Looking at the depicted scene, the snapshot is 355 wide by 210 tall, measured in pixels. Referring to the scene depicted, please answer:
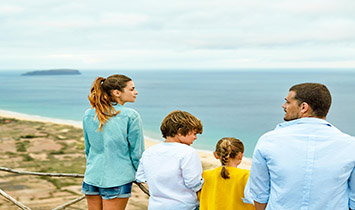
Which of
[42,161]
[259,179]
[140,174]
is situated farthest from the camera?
[42,161]

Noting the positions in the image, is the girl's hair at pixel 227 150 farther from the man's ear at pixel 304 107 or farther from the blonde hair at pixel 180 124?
the man's ear at pixel 304 107

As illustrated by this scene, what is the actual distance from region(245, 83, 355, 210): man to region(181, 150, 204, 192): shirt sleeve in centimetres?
53

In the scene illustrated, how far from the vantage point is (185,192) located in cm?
232

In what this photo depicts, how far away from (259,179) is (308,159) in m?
0.25

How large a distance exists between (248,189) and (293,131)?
0.38 m

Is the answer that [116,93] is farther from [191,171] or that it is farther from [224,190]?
[224,190]

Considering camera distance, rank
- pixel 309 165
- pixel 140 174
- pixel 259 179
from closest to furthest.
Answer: pixel 309 165 < pixel 259 179 < pixel 140 174

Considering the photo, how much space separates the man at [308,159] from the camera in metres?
1.68

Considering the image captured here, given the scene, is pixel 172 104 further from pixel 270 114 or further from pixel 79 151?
pixel 79 151

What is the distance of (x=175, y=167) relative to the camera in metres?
2.27

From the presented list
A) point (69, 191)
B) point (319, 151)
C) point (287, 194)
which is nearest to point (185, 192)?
point (287, 194)

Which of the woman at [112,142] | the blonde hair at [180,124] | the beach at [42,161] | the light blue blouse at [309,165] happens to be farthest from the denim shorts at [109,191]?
the beach at [42,161]

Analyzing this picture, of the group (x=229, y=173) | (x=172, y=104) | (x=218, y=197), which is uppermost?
(x=229, y=173)

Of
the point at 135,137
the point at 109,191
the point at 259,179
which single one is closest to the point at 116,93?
the point at 135,137
